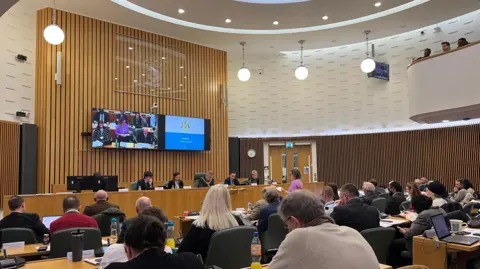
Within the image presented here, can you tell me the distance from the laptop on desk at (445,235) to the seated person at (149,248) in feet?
10.4

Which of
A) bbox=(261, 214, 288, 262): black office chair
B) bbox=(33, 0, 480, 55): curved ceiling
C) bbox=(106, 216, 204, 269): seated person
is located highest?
bbox=(33, 0, 480, 55): curved ceiling

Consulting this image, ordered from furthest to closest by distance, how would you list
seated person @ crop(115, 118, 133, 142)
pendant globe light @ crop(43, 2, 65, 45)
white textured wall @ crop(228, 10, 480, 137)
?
white textured wall @ crop(228, 10, 480, 137)
seated person @ crop(115, 118, 133, 142)
pendant globe light @ crop(43, 2, 65, 45)

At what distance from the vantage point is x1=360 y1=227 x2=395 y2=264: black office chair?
3711 mm

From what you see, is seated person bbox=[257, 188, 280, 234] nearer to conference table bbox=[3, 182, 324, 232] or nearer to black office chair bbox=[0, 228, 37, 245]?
conference table bbox=[3, 182, 324, 232]

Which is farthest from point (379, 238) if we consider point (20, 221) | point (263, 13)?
point (263, 13)

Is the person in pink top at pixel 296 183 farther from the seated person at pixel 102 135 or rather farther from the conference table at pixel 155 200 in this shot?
the seated person at pixel 102 135

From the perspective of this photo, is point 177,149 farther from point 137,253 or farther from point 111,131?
point 137,253

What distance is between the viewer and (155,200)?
27.3ft

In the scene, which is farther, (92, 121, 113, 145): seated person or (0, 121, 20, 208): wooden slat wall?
(92, 121, 113, 145): seated person

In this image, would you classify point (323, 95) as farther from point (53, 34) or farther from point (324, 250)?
point (324, 250)

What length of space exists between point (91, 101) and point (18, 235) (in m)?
6.52

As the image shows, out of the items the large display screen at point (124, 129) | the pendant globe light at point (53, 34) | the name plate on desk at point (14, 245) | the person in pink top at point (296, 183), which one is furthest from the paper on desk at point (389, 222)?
the large display screen at point (124, 129)

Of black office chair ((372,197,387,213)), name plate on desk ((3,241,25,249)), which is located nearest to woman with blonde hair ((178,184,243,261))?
name plate on desk ((3,241,25,249))

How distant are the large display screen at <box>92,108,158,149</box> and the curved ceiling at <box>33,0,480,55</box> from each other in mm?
2594
